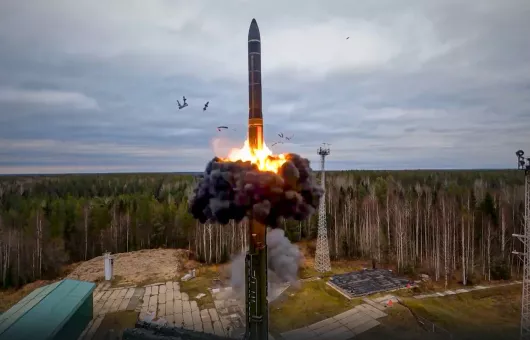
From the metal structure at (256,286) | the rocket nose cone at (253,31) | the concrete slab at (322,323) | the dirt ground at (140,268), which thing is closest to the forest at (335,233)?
the dirt ground at (140,268)

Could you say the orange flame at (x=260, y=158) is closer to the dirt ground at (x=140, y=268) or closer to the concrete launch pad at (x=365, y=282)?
the concrete launch pad at (x=365, y=282)

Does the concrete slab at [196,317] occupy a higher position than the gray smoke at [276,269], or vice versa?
the gray smoke at [276,269]

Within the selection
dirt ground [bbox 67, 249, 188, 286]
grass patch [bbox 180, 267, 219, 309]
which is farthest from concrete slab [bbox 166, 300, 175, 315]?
dirt ground [bbox 67, 249, 188, 286]

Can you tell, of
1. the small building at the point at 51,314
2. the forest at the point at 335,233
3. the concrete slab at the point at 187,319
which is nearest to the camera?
the small building at the point at 51,314

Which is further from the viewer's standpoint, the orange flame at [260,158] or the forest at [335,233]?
the forest at [335,233]

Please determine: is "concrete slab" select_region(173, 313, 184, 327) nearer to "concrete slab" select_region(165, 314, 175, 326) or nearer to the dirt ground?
"concrete slab" select_region(165, 314, 175, 326)
